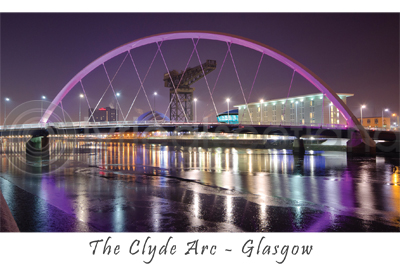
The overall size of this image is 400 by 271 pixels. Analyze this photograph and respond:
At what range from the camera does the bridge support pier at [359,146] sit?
3822 cm

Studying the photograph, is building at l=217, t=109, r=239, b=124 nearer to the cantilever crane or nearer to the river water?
the cantilever crane

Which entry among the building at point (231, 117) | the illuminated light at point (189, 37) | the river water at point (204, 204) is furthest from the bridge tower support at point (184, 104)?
the river water at point (204, 204)

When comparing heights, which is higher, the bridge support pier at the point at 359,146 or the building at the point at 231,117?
the building at the point at 231,117

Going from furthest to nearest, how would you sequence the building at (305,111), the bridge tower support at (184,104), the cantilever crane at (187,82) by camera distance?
the building at (305,111) → the bridge tower support at (184,104) → the cantilever crane at (187,82)

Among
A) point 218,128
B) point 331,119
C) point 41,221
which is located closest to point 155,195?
point 41,221

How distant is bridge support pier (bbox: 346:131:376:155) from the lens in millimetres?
38219

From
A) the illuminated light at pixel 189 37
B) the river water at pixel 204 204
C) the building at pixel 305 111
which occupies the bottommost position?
the river water at pixel 204 204

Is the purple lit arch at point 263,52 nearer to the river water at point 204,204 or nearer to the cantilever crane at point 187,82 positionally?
the cantilever crane at point 187,82

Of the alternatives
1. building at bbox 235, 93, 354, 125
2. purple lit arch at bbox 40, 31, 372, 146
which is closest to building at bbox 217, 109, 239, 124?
building at bbox 235, 93, 354, 125

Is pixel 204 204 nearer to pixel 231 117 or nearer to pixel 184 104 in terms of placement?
pixel 184 104

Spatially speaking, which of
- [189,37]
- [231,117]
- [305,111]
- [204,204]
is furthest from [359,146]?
[231,117]

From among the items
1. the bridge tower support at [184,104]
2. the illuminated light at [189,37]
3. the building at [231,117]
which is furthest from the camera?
the building at [231,117]

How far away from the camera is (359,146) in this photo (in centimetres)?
3894

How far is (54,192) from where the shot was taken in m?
13.4
